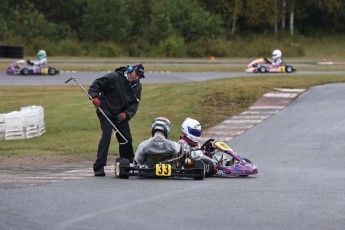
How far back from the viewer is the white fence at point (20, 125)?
2384 centimetres

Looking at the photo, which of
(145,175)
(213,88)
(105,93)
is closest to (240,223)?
(145,175)

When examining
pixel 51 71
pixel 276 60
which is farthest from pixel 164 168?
pixel 276 60

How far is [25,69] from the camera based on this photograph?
4409cm

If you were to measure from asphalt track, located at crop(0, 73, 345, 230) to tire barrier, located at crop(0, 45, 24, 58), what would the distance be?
38946mm

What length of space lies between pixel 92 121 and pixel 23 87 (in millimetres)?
12646

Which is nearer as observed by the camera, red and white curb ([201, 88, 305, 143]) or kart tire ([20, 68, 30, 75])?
red and white curb ([201, 88, 305, 143])

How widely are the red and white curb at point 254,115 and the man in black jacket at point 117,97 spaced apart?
7587mm

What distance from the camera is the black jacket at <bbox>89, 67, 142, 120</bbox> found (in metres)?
14.4

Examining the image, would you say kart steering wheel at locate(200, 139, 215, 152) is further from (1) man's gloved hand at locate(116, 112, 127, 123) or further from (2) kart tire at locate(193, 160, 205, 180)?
(1) man's gloved hand at locate(116, 112, 127, 123)

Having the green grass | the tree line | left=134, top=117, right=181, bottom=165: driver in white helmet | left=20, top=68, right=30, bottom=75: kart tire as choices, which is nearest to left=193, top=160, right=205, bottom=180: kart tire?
left=134, top=117, right=181, bottom=165: driver in white helmet

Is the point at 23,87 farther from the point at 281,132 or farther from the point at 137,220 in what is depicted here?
the point at 137,220

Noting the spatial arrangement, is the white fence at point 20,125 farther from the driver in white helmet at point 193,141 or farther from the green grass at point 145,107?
the driver in white helmet at point 193,141

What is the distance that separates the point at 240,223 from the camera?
934cm

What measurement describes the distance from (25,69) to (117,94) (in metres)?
30.4
